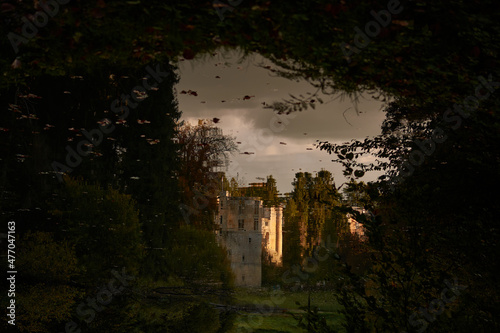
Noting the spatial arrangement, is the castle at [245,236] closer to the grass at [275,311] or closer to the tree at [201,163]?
the grass at [275,311]

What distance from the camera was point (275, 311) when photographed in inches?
1505

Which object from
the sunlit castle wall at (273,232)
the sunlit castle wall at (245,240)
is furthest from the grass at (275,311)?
the sunlit castle wall at (273,232)

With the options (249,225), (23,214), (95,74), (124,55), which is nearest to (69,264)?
(23,214)

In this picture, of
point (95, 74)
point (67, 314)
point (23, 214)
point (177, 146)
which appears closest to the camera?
point (67, 314)

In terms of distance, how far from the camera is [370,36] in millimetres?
3033

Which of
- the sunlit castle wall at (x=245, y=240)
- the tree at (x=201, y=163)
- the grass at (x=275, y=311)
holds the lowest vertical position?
the grass at (x=275, y=311)

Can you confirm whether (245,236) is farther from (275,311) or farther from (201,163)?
(201,163)

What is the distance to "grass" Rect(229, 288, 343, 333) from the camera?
1427 inches

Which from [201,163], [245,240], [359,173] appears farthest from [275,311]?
[359,173]

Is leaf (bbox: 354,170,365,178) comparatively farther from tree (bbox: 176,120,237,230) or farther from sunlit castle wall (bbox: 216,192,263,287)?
sunlit castle wall (bbox: 216,192,263,287)

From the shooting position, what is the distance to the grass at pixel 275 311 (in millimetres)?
36253

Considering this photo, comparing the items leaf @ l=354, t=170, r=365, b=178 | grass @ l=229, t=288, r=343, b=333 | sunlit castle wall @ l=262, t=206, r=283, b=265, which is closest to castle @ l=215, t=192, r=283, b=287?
sunlit castle wall @ l=262, t=206, r=283, b=265

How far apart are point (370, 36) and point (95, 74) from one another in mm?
19823

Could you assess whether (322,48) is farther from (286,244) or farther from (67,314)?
(286,244)
